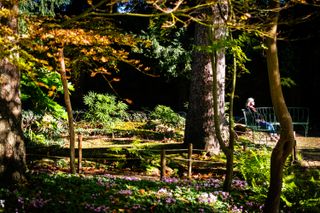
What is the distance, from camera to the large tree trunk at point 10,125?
5438 mm

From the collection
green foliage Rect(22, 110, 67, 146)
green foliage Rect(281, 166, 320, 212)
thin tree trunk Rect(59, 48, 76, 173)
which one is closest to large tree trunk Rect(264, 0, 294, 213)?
green foliage Rect(281, 166, 320, 212)

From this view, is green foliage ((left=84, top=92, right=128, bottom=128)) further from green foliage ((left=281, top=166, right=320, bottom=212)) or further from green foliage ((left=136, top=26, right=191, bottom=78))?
green foliage ((left=281, top=166, right=320, bottom=212))

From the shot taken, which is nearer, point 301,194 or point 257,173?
point 301,194

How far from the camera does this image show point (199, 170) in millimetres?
8625

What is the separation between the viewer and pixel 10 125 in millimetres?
5512

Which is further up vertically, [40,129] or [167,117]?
[167,117]

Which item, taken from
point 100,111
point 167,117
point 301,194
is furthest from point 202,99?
point 100,111

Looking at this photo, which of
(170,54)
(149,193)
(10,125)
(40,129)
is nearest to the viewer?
(10,125)

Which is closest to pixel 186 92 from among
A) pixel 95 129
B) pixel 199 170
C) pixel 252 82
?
pixel 252 82

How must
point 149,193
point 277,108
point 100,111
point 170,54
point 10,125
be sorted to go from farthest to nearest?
point 170,54, point 100,111, point 149,193, point 10,125, point 277,108

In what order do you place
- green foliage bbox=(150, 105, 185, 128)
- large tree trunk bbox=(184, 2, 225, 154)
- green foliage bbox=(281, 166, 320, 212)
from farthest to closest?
green foliage bbox=(150, 105, 185, 128) < large tree trunk bbox=(184, 2, 225, 154) < green foliage bbox=(281, 166, 320, 212)

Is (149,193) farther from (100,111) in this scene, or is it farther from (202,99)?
(100,111)

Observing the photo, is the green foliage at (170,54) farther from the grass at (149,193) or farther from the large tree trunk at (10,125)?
the large tree trunk at (10,125)

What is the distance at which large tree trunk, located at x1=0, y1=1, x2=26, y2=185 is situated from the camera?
17.8ft
